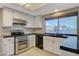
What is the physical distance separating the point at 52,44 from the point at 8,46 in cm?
118

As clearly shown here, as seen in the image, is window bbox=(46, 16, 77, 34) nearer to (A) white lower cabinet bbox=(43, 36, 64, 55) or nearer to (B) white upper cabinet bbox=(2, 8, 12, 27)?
(A) white lower cabinet bbox=(43, 36, 64, 55)

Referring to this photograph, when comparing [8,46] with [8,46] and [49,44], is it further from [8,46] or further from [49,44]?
[49,44]

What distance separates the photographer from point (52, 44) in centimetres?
232

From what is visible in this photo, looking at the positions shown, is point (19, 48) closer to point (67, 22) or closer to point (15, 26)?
point (15, 26)

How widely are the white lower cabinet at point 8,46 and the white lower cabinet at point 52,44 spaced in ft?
3.37

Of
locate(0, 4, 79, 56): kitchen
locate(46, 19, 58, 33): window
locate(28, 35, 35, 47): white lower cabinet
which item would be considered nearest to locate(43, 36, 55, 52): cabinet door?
locate(0, 4, 79, 56): kitchen

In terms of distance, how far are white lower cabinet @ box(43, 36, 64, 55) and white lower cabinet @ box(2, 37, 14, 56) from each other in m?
1.03

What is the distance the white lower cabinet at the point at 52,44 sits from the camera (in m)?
2.12

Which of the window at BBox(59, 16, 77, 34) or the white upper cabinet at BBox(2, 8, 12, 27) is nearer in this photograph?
the white upper cabinet at BBox(2, 8, 12, 27)

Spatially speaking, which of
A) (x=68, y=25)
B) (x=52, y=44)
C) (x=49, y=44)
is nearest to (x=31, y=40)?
(x=49, y=44)

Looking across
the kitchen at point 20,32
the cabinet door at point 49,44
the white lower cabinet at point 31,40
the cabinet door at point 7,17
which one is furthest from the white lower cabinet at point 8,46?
the cabinet door at point 49,44

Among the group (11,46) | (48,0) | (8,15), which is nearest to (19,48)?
(11,46)

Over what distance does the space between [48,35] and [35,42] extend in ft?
1.99

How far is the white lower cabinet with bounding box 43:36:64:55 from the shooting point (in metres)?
2.12
